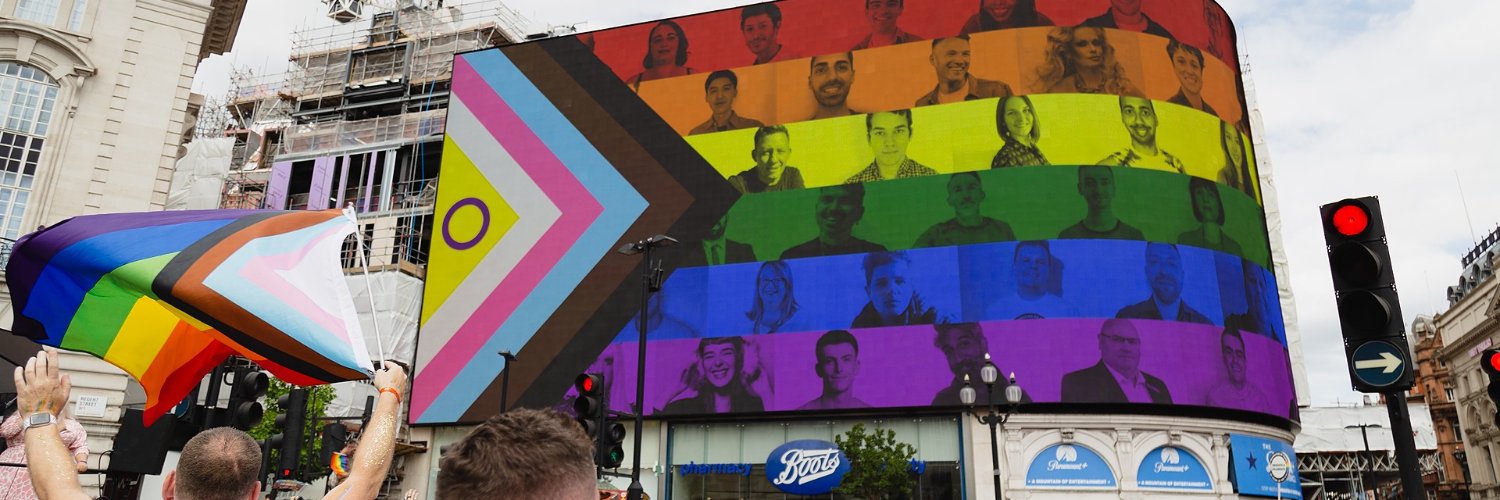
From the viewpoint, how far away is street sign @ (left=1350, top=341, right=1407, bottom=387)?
18.8 feet

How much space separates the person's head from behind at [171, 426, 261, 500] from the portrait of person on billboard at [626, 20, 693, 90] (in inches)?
1457

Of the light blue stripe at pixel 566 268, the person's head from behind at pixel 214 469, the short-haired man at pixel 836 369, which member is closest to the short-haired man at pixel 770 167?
the light blue stripe at pixel 566 268

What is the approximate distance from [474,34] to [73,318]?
151ft

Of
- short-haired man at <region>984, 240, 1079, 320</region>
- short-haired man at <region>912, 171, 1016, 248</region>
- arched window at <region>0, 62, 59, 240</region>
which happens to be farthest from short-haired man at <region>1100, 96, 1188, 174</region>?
arched window at <region>0, 62, 59, 240</region>

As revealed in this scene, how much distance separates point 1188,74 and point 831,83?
13153 mm

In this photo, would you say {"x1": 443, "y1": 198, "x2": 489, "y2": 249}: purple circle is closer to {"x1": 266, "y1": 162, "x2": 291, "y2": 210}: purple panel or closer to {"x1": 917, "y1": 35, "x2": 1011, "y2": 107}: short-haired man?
{"x1": 266, "y1": 162, "x2": 291, "y2": 210}: purple panel

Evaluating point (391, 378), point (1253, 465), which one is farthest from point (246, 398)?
point (1253, 465)

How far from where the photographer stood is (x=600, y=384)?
15953 millimetres

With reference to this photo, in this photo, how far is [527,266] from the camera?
130 ft

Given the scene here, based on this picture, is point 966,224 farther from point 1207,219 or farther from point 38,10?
point 38,10

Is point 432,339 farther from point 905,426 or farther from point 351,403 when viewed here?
point 905,426

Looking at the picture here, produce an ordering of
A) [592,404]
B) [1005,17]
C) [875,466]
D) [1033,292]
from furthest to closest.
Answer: [1005,17] < [1033,292] < [875,466] < [592,404]

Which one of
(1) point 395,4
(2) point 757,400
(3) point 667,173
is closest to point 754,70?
(3) point 667,173

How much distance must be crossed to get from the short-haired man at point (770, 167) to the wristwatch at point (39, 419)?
109ft
